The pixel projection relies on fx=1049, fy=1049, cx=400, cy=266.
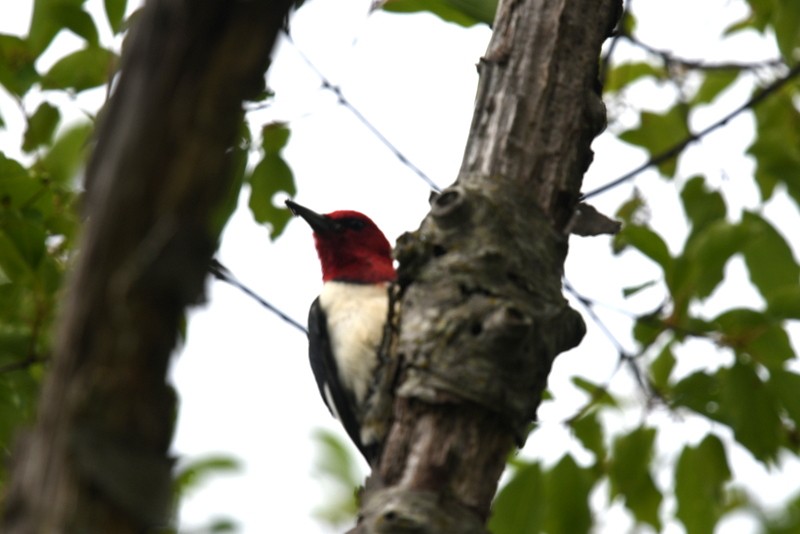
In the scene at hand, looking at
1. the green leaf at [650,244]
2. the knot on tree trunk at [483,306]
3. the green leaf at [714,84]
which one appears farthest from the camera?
the green leaf at [714,84]

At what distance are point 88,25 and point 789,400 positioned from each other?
2.45 meters

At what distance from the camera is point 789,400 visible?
320cm

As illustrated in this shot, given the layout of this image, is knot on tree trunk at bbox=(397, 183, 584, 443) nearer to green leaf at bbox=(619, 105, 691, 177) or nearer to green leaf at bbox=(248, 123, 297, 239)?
green leaf at bbox=(248, 123, 297, 239)

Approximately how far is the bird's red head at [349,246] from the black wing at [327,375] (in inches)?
12.6

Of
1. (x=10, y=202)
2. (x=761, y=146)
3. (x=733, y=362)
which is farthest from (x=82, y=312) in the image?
(x=761, y=146)

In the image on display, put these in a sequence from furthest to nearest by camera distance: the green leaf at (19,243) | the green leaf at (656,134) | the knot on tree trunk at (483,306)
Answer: the green leaf at (656,134), the green leaf at (19,243), the knot on tree trunk at (483,306)

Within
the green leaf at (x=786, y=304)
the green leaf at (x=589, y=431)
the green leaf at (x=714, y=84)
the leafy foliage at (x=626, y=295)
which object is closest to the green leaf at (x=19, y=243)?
the leafy foliage at (x=626, y=295)

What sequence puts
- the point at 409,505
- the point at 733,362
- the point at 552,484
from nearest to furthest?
the point at 409,505 → the point at 733,362 → the point at 552,484

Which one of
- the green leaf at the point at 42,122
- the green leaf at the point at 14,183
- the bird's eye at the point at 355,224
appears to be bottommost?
the green leaf at the point at 14,183

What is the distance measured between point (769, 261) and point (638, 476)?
89 cm

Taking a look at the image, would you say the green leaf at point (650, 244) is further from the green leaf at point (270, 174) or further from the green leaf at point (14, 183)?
the green leaf at point (14, 183)

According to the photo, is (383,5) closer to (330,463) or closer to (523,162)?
(523,162)

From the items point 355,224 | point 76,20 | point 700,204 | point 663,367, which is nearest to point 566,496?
point 663,367

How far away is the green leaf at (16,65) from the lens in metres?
3.26
